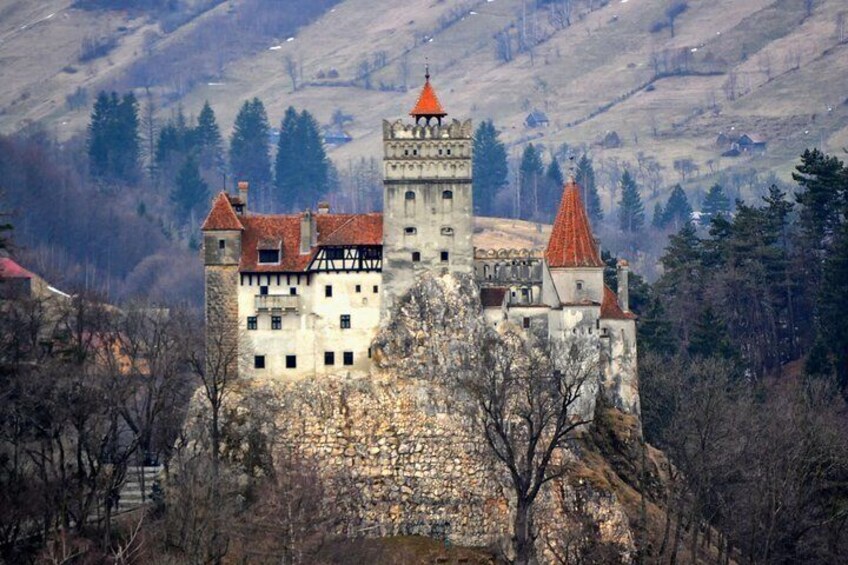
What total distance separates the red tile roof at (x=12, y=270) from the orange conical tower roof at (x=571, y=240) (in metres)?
42.6

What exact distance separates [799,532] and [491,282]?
19.0 meters

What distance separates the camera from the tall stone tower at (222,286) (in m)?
113

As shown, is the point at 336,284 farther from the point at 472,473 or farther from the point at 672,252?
the point at 672,252

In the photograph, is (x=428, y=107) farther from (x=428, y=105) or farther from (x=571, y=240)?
(x=571, y=240)

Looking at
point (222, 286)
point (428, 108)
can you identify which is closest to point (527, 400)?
point (428, 108)


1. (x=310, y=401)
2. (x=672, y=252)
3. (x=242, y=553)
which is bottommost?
(x=242, y=553)

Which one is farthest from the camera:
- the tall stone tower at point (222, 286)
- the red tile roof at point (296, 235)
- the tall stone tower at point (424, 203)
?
the red tile roof at point (296, 235)

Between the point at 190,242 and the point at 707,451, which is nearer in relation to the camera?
the point at 707,451

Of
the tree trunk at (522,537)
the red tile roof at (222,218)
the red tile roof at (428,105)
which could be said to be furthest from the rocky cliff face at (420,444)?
the red tile roof at (428,105)

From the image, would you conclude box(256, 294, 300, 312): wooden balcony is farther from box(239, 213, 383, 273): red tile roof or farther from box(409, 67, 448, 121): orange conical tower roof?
box(409, 67, 448, 121): orange conical tower roof

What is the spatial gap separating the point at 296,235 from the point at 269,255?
6.64 ft

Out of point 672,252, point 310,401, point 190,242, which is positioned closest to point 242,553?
point 310,401

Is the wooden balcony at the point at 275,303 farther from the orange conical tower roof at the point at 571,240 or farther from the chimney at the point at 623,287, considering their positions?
the chimney at the point at 623,287

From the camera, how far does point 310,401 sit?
112m
